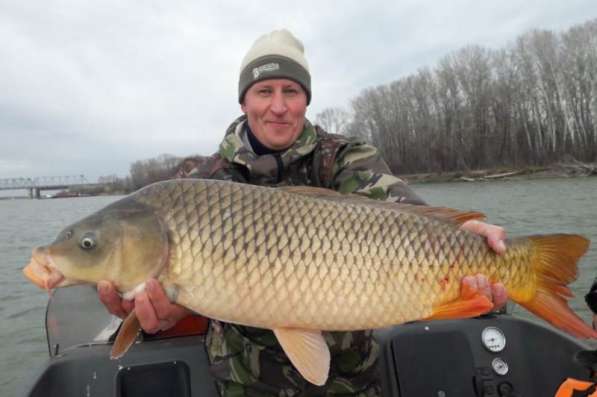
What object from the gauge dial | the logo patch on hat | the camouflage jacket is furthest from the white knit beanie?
the gauge dial

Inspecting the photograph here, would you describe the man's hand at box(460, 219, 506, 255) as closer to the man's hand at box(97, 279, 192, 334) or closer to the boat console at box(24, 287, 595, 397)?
the boat console at box(24, 287, 595, 397)

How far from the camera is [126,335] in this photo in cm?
196

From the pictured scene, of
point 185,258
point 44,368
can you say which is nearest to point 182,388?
point 44,368

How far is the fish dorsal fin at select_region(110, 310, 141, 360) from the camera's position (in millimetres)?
1929

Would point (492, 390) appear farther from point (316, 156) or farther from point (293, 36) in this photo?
point (293, 36)

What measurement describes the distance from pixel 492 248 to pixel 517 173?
3623 cm

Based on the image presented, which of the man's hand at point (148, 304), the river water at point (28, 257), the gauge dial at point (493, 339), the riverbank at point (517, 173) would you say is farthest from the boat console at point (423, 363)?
the riverbank at point (517, 173)

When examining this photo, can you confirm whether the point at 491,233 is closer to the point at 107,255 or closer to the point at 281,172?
the point at 281,172

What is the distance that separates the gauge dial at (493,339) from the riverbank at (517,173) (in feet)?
106

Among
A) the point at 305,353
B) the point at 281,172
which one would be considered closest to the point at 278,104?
the point at 281,172

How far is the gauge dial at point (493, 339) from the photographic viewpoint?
300cm

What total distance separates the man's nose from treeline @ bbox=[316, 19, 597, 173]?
42.5m

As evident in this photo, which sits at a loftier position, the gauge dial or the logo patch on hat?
the logo patch on hat

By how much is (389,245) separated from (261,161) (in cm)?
77
